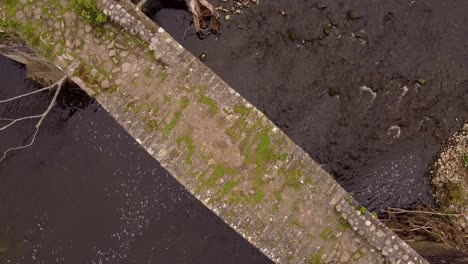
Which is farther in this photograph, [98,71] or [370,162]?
[370,162]

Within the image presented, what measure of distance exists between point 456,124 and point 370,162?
97.5 inches

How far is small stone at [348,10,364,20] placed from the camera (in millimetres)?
11242

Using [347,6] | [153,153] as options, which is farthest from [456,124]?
[153,153]

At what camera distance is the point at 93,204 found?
11.4 m

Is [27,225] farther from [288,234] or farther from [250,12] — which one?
[250,12]

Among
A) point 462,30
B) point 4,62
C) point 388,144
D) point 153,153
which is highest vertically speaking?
point 462,30

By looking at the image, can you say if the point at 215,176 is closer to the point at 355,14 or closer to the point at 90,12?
the point at 90,12

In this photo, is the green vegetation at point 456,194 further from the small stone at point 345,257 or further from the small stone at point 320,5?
the small stone at point 320,5

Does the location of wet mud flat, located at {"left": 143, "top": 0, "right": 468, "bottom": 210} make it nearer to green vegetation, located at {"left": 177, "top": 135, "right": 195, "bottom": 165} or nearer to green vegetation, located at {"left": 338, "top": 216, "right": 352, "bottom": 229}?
green vegetation, located at {"left": 338, "top": 216, "right": 352, "bottom": 229}

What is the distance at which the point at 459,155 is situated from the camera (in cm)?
1108

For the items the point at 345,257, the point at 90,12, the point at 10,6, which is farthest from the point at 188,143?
the point at 10,6

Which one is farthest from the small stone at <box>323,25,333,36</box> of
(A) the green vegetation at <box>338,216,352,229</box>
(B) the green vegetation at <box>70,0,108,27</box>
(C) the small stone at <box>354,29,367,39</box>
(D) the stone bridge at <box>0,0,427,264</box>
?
(B) the green vegetation at <box>70,0,108,27</box>

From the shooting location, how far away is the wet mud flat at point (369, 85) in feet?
36.6

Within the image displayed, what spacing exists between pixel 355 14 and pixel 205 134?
18.3 feet
